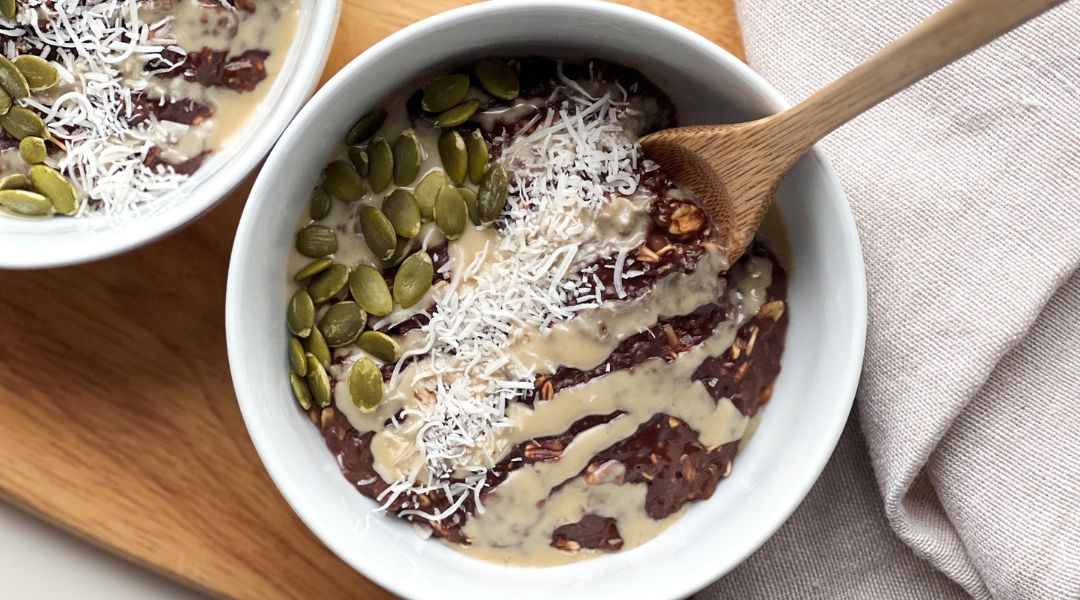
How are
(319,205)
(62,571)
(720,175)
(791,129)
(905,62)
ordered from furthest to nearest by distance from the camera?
(62,571)
(319,205)
(720,175)
(791,129)
(905,62)

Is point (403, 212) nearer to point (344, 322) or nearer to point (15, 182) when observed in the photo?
point (344, 322)

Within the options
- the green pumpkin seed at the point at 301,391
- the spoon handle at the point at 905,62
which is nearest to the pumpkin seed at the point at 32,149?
the green pumpkin seed at the point at 301,391

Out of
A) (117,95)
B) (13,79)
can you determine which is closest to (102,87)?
(117,95)

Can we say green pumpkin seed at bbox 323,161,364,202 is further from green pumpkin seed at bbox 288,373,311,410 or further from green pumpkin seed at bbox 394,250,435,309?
green pumpkin seed at bbox 288,373,311,410

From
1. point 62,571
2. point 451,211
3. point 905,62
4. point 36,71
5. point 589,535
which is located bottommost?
point 62,571

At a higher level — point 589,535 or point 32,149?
point 32,149

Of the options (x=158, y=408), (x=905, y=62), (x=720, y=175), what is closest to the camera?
(x=905, y=62)

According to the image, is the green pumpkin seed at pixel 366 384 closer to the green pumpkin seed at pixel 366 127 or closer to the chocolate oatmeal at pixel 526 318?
the chocolate oatmeal at pixel 526 318
